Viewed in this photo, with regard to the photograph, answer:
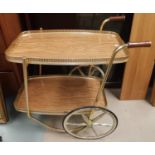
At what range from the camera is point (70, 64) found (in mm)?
802

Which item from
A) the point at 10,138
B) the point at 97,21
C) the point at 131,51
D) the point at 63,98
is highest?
the point at 97,21

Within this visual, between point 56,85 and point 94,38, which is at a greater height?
point 94,38

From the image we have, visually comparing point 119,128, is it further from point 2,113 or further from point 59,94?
point 2,113

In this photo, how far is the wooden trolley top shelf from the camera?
2.64 ft

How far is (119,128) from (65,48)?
2.51 ft

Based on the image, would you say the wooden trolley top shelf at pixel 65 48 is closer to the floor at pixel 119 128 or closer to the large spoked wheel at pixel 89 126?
the large spoked wheel at pixel 89 126

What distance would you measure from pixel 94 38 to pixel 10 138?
89cm

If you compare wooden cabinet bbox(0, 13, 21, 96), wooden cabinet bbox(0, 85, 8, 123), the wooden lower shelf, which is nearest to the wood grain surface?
the wooden lower shelf

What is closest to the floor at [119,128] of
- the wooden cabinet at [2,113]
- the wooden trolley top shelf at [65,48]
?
the wooden cabinet at [2,113]

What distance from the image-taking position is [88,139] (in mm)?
1225

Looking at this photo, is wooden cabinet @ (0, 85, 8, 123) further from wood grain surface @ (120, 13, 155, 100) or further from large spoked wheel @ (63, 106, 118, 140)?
wood grain surface @ (120, 13, 155, 100)

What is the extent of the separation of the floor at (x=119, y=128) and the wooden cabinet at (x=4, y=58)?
0.22 m

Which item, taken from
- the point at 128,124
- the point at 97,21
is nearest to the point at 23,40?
the point at 97,21
